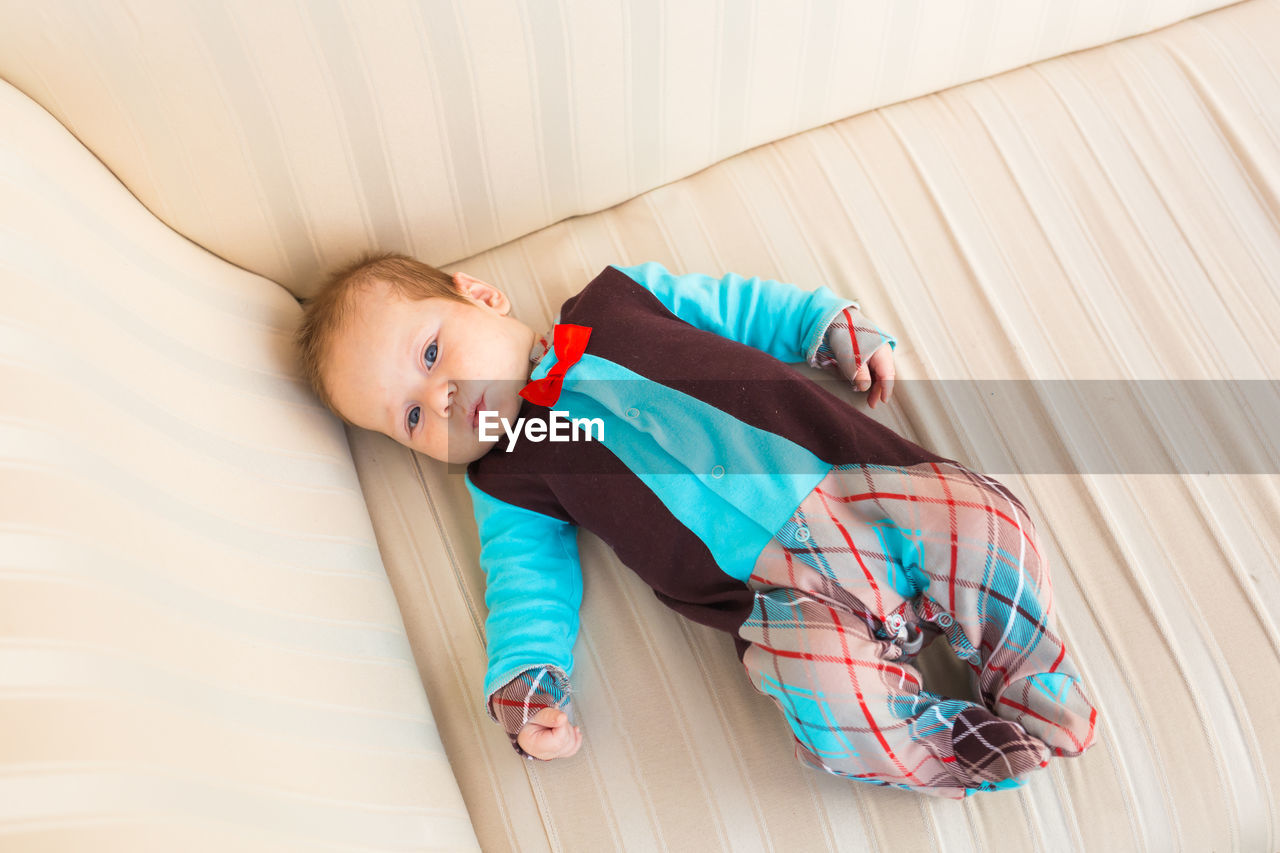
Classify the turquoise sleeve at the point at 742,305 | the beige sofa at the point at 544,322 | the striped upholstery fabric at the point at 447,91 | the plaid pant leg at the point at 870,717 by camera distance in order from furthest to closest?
the turquoise sleeve at the point at 742,305, the striped upholstery fabric at the point at 447,91, the plaid pant leg at the point at 870,717, the beige sofa at the point at 544,322

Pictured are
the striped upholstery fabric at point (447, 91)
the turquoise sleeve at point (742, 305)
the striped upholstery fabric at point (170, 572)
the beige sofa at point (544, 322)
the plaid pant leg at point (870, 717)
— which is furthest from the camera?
the turquoise sleeve at point (742, 305)

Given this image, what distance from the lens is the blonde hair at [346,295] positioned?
937 millimetres

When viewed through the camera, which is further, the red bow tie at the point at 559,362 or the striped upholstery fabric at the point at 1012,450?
the red bow tie at the point at 559,362

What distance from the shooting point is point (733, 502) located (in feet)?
2.85

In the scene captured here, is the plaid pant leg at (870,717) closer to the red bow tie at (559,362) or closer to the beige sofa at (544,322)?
the beige sofa at (544,322)

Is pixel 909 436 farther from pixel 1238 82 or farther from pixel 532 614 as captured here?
pixel 1238 82

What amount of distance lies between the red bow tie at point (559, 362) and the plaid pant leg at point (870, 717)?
1.23ft

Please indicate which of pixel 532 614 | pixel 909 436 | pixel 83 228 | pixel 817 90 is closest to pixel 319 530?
pixel 532 614

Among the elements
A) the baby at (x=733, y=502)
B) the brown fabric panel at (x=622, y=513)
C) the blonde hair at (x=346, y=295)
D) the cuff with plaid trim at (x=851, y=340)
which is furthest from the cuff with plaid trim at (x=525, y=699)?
the cuff with plaid trim at (x=851, y=340)

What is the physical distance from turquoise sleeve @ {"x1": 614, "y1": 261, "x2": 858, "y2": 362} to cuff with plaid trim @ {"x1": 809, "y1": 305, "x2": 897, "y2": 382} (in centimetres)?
3

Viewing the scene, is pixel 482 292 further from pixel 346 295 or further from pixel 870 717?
pixel 870 717

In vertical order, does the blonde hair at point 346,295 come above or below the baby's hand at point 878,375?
above

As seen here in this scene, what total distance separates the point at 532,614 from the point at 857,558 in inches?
14.9

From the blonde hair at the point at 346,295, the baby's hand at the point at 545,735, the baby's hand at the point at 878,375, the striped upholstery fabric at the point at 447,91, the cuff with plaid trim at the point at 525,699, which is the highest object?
the striped upholstery fabric at the point at 447,91
